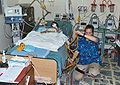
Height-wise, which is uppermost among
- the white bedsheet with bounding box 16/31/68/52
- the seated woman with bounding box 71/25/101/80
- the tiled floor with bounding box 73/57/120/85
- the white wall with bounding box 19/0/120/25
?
the white wall with bounding box 19/0/120/25

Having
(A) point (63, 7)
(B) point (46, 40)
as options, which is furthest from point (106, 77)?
(A) point (63, 7)

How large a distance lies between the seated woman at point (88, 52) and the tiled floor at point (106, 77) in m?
0.12

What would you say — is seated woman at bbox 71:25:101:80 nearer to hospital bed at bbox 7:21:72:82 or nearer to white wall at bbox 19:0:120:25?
hospital bed at bbox 7:21:72:82

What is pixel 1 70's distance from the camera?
183 centimetres

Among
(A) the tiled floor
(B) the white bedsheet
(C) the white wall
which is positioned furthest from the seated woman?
(C) the white wall

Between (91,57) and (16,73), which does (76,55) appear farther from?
(16,73)

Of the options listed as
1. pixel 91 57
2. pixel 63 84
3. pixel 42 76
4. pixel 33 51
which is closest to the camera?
pixel 42 76

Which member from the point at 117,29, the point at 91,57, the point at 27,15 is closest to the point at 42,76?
the point at 91,57

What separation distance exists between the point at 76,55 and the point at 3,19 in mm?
1531

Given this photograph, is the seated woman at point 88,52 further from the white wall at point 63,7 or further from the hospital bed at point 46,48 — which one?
the white wall at point 63,7

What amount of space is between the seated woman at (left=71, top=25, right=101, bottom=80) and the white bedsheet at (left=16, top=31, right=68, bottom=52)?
54cm

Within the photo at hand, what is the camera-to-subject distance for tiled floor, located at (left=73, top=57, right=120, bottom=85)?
10.1 feet

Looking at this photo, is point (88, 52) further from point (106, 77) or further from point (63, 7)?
point (63, 7)

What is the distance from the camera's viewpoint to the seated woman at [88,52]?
10.8 ft
